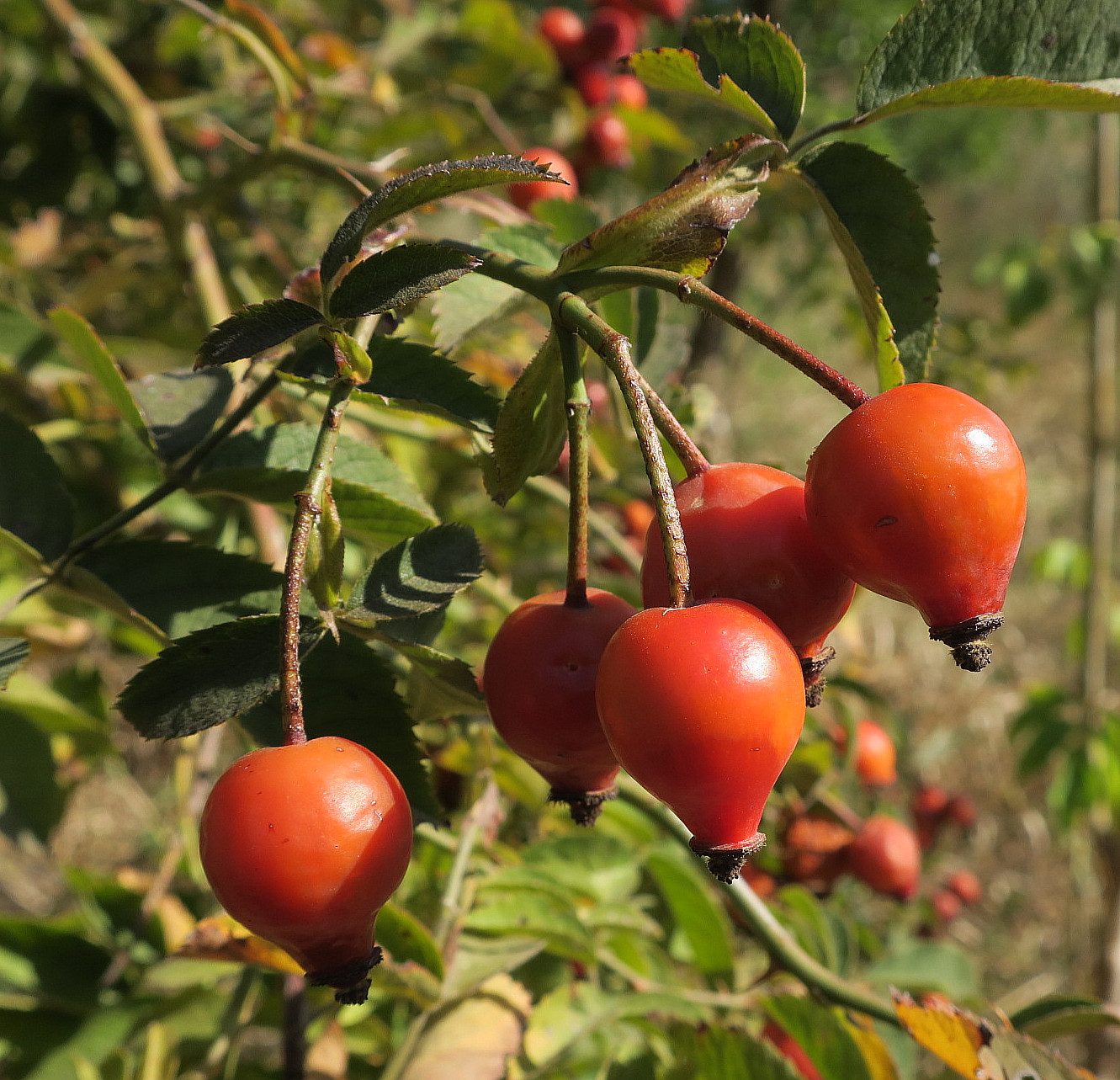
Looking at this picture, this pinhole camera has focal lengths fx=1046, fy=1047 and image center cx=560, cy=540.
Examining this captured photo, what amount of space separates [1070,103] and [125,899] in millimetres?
1294

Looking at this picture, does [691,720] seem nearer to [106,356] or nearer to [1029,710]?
[106,356]

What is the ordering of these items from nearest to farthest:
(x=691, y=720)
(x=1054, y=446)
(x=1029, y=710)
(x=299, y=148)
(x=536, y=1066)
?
1. (x=691, y=720)
2. (x=536, y=1066)
3. (x=299, y=148)
4. (x=1029, y=710)
5. (x=1054, y=446)

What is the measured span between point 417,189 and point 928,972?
→ 1.42m

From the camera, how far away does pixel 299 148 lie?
114 centimetres

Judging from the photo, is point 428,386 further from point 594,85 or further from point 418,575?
point 594,85

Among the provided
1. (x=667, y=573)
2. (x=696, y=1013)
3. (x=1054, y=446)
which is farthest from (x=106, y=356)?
(x=1054, y=446)

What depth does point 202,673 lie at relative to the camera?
582 millimetres

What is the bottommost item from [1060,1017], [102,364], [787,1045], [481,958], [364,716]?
[787,1045]

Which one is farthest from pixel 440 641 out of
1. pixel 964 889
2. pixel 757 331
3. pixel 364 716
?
pixel 964 889

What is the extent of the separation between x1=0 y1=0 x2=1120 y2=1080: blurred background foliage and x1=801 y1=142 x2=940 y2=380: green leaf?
0.91ft

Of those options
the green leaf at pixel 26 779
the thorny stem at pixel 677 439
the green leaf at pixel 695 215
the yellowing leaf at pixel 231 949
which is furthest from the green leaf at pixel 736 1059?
the green leaf at pixel 26 779

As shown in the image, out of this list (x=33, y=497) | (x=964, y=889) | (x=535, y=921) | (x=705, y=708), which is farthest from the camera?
(x=964, y=889)

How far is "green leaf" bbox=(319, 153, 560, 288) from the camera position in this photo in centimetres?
54

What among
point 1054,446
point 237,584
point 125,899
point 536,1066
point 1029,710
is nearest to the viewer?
point 237,584
